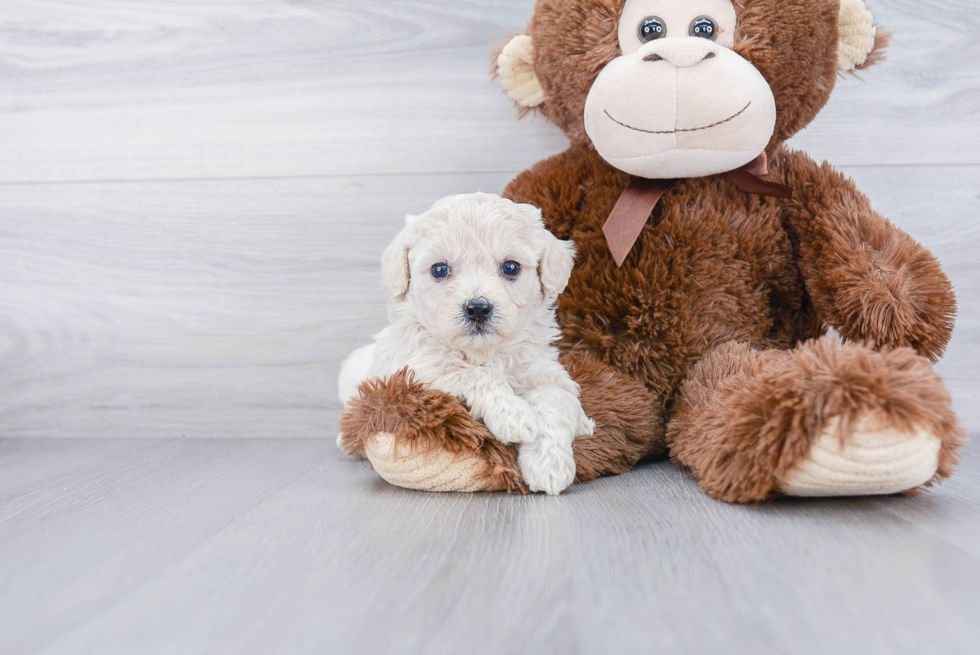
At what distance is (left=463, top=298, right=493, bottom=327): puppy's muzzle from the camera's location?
898mm

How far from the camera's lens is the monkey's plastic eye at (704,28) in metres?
1.02

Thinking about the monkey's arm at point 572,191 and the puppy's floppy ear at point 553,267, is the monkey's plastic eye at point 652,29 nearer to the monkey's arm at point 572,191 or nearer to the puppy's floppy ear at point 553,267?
the monkey's arm at point 572,191

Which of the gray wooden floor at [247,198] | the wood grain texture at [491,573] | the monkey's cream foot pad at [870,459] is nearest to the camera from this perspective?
the wood grain texture at [491,573]

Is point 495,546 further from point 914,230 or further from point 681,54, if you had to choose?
point 914,230

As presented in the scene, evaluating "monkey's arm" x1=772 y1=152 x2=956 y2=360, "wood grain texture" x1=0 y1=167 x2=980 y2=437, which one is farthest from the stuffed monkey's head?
"wood grain texture" x1=0 y1=167 x2=980 y2=437

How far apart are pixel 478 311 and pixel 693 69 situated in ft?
1.43

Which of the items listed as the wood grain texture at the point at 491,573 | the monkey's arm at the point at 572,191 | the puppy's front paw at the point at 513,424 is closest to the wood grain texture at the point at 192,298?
the monkey's arm at the point at 572,191

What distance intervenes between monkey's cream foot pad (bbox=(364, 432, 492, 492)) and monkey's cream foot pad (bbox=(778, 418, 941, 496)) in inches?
14.8

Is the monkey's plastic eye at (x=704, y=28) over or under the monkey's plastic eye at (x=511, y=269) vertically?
over

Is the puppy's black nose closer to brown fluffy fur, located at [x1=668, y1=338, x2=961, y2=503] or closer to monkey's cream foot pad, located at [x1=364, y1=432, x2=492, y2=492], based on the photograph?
monkey's cream foot pad, located at [x1=364, y1=432, x2=492, y2=492]

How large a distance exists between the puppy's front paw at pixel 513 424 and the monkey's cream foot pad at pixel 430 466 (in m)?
0.04

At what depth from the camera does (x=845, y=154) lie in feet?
4.40

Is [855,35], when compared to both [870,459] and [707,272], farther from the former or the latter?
[870,459]

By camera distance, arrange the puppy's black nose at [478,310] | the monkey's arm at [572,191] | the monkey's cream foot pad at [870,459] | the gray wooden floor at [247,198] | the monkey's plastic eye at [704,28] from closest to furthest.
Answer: the monkey's cream foot pad at [870,459] < the puppy's black nose at [478,310] < the monkey's plastic eye at [704,28] < the monkey's arm at [572,191] < the gray wooden floor at [247,198]
